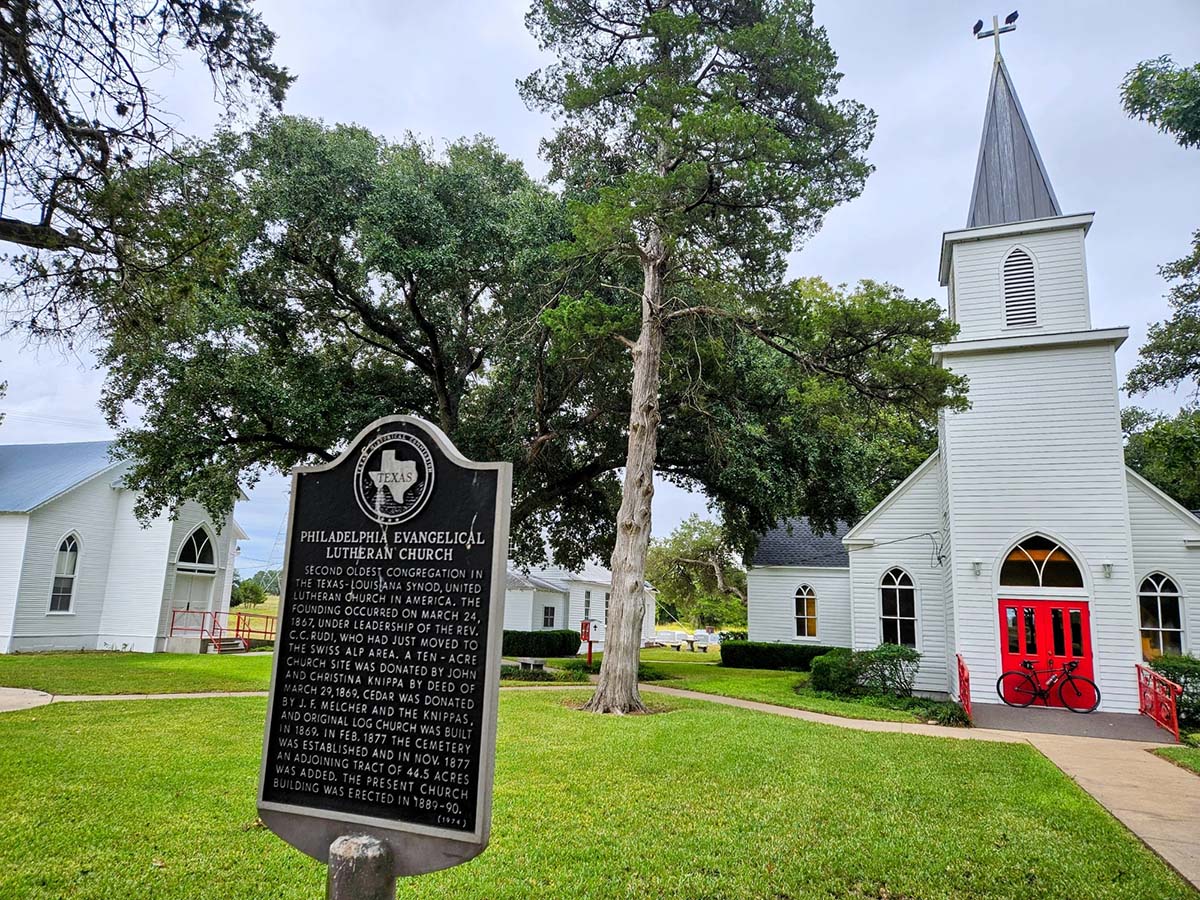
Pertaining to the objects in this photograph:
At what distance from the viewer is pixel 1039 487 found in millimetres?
14906

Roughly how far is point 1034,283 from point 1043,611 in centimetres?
696

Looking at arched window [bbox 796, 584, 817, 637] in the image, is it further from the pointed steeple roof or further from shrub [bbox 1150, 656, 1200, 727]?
the pointed steeple roof

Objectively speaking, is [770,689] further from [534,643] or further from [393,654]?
[393,654]

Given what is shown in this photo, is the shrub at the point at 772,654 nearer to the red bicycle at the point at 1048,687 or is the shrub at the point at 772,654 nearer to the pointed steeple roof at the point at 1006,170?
the red bicycle at the point at 1048,687

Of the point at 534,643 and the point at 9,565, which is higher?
the point at 9,565

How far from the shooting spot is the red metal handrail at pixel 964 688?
1351cm

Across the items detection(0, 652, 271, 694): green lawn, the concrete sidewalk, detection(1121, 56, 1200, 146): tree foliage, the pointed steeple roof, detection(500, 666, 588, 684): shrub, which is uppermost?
the pointed steeple roof

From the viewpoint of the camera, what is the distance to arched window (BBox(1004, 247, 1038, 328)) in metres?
15.8

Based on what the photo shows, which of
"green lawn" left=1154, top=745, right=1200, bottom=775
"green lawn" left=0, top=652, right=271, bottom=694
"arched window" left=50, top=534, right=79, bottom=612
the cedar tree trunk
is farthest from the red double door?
"arched window" left=50, top=534, right=79, bottom=612

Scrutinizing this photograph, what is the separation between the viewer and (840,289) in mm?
32625

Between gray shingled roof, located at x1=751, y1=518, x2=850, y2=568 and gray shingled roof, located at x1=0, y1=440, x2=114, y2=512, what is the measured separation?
2280 cm

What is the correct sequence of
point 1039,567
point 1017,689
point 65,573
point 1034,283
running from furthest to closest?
1. point 65,573
2. point 1034,283
3. point 1039,567
4. point 1017,689

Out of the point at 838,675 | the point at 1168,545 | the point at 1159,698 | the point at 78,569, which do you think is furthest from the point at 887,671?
the point at 78,569

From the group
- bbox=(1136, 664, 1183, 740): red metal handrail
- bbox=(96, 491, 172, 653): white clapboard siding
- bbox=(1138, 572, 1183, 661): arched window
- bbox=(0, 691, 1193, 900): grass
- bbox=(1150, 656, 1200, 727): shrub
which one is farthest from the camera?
bbox=(96, 491, 172, 653): white clapboard siding
